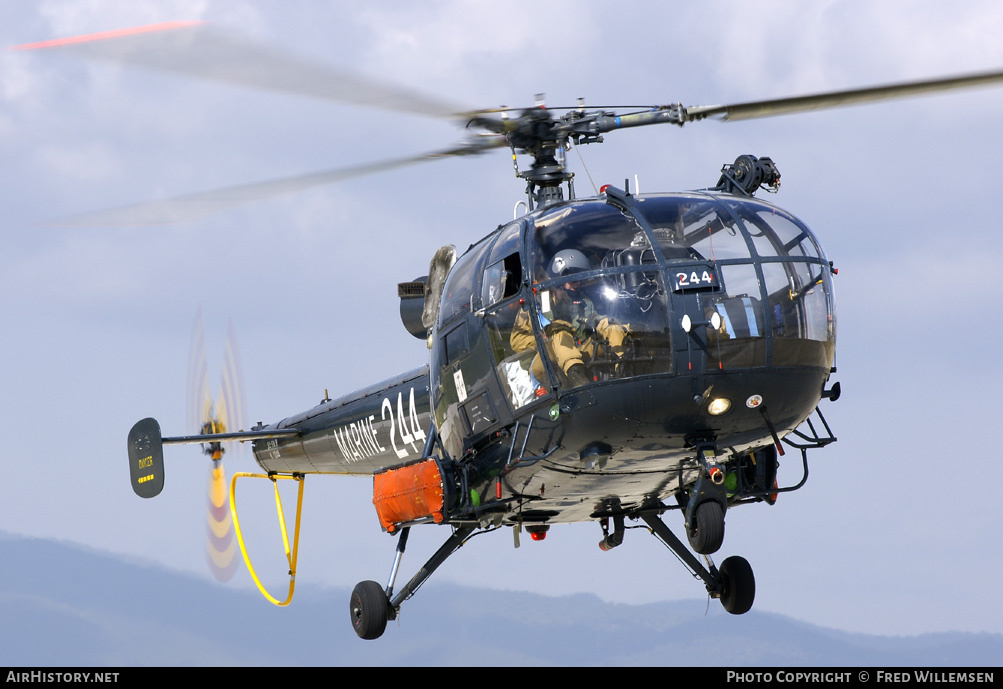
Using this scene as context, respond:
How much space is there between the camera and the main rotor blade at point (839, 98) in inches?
354

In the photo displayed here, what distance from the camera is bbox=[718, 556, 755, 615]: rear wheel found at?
13.1 metres

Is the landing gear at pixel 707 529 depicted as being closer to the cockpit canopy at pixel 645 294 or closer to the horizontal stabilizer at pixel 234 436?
the cockpit canopy at pixel 645 294

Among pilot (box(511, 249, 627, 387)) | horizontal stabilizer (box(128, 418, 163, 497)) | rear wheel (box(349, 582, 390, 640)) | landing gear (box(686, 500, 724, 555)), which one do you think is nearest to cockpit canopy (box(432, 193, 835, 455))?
pilot (box(511, 249, 627, 387))

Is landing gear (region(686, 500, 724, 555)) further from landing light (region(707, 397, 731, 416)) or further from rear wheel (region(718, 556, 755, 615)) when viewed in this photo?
rear wheel (region(718, 556, 755, 615))

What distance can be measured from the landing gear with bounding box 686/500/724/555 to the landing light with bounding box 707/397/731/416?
2.53ft

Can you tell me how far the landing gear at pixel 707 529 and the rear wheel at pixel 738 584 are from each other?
297 centimetres

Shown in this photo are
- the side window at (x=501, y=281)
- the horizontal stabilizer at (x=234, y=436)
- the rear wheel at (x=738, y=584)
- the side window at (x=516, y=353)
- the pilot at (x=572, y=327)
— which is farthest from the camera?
the horizontal stabilizer at (x=234, y=436)

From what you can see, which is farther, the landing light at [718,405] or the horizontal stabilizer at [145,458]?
the horizontal stabilizer at [145,458]

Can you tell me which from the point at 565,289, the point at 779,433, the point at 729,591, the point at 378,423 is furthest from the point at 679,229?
the point at 378,423

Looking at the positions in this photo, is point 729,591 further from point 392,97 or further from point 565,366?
point 392,97

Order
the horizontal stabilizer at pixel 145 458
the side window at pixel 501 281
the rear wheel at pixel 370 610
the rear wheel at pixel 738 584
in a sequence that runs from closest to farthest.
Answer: the side window at pixel 501 281
the rear wheel at pixel 738 584
the rear wheel at pixel 370 610
the horizontal stabilizer at pixel 145 458

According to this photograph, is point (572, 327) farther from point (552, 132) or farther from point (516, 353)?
point (552, 132)

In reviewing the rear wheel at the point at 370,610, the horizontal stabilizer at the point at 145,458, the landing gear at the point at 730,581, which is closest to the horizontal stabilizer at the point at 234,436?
the horizontal stabilizer at the point at 145,458

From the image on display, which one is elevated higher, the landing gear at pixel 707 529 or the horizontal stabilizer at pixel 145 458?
the horizontal stabilizer at pixel 145 458
